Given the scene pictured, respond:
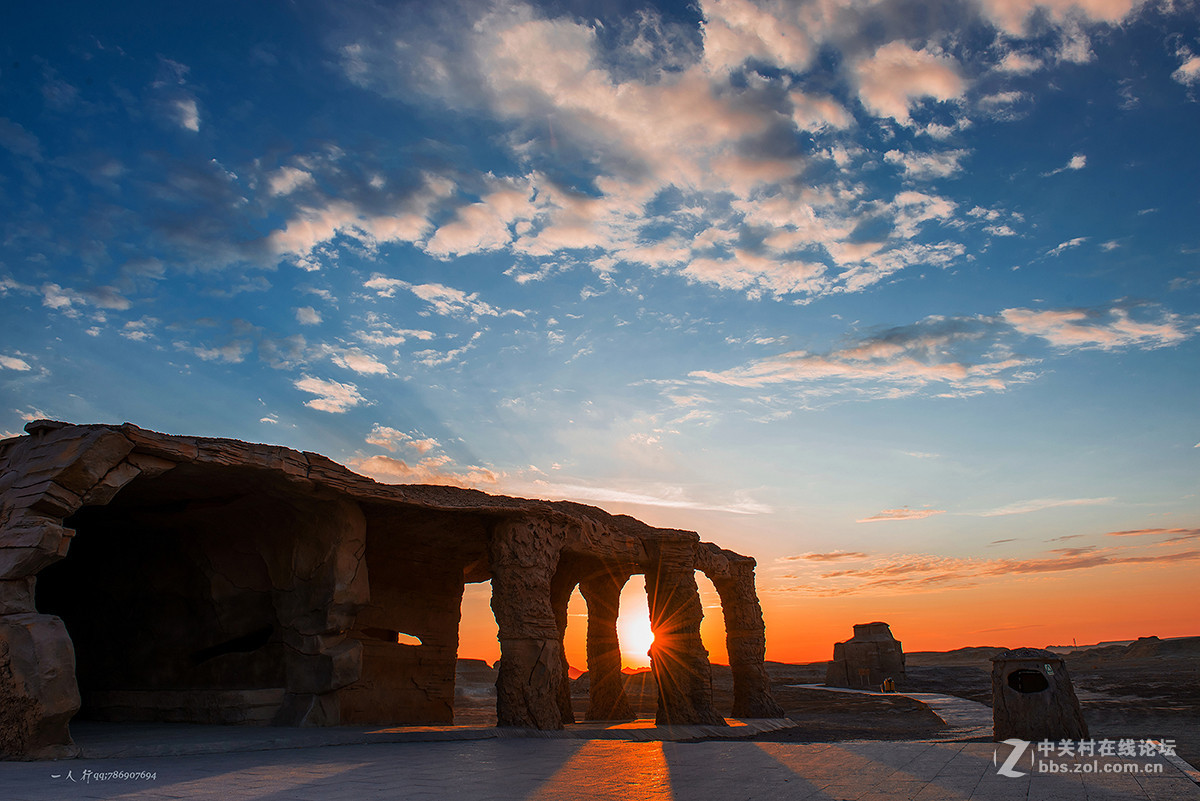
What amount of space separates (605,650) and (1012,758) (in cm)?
1302

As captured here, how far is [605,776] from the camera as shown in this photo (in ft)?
22.6

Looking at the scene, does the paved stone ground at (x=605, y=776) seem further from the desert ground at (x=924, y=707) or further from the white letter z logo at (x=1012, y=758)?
the desert ground at (x=924, y=707)

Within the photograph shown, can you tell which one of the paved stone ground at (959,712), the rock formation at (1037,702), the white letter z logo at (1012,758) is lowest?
the paved stone ground at (959,712)

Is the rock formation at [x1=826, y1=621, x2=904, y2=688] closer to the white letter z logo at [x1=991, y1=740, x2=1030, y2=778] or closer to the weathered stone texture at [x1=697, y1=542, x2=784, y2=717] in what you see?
the weathered stone texture at [x1=697, y1=542, x2=784, y2=717]

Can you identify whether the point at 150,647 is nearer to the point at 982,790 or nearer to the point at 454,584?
the point at 454,584

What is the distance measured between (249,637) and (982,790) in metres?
13.5

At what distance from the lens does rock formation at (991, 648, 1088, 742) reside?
8.78 meters

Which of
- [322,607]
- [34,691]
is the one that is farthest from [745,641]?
[34,691]

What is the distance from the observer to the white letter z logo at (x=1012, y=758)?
6309 mm

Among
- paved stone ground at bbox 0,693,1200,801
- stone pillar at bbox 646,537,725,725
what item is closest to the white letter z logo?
paved stone ground at bbox 0,693,1200,801

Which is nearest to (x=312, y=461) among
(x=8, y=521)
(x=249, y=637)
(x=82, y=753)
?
(x=8, y=521)

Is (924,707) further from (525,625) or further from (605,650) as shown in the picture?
(525,625)

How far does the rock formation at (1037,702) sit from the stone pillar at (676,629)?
7.90 metres

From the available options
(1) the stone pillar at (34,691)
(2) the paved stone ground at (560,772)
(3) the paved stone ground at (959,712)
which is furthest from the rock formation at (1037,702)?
(1) the stone pillar at (34,691)
